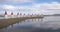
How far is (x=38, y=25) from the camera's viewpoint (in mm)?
1999

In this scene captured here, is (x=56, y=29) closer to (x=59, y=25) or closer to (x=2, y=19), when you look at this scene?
(x=59, y=25)

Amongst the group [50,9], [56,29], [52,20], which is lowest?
[56,29]

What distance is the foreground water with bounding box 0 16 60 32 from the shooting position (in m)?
1.91

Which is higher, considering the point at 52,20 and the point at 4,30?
the point at 52,20

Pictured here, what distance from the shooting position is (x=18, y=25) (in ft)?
6.45

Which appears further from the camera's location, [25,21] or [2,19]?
[25,21]

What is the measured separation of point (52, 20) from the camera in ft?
6.55

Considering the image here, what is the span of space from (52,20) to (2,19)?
80cm

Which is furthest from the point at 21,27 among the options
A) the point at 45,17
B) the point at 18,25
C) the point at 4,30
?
the point at 45,17

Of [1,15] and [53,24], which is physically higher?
[1,15]

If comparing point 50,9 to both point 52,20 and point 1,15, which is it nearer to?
point 52,20

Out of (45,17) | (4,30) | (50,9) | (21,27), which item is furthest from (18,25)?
(50,9)

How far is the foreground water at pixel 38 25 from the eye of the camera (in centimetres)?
191

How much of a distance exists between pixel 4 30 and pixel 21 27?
276mm
